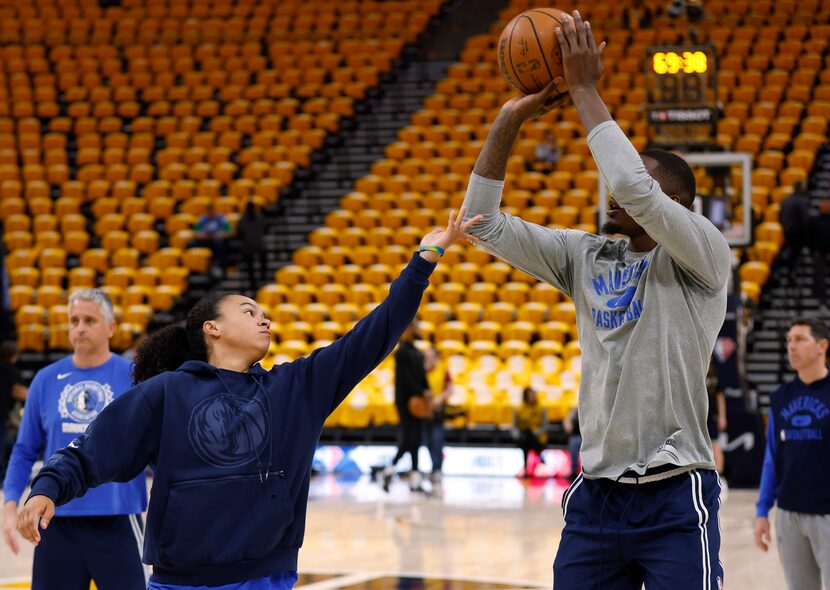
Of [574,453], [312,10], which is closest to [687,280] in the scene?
[574,453]

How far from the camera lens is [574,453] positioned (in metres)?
13.3

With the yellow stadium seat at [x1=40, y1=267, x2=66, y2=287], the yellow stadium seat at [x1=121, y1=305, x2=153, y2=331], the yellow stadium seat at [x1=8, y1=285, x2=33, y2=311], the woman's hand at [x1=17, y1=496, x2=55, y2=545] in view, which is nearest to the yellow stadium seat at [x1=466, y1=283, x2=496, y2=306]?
the yellow stadium seat at [x1=121, y1=305, x2=153, y2=331]

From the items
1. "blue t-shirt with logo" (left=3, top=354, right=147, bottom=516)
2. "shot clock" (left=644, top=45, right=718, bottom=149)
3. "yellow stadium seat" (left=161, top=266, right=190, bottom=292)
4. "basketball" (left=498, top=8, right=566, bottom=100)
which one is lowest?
"yellow stadium seat" (left=161, top=266, right=190, bottom=292)

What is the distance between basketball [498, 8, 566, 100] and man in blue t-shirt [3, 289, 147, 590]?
2.21m

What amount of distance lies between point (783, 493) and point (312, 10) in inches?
765

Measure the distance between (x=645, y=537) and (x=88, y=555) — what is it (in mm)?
2411

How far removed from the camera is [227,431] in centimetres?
323

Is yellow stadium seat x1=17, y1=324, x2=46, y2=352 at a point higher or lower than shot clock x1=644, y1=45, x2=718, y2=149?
lower

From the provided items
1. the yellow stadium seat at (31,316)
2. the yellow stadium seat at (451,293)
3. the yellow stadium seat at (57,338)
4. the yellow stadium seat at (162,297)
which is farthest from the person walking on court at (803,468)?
the yellow stadium seat at (31,316)

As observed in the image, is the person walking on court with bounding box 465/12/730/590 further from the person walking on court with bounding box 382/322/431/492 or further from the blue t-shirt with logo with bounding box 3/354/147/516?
the person walking on court with bounding box 382/322/431/492

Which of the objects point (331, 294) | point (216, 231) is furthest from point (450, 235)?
point (216, 231)

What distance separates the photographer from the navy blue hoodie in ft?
10.3

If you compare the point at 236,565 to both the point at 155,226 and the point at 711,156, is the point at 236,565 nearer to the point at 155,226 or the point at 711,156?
the point at 711,156

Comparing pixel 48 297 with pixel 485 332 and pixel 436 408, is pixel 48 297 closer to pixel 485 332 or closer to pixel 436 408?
pixel 485 332
